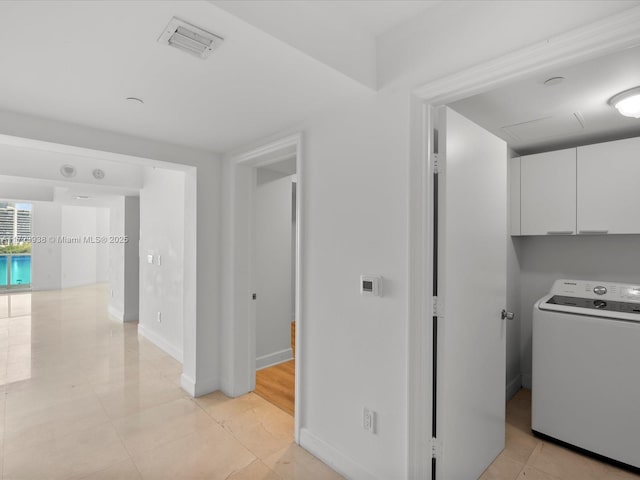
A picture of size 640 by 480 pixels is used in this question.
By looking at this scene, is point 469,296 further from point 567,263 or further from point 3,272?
point 3,272

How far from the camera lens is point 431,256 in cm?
174

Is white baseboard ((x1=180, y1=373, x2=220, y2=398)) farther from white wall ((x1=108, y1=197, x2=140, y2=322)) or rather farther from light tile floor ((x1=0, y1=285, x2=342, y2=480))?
white wall ((x1=108, y1=197, x2=140, y2=322))

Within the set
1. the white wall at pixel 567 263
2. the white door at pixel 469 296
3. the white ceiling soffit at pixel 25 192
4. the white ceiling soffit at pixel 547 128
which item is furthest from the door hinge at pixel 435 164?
the white ceiling soffit at pixel 25 192

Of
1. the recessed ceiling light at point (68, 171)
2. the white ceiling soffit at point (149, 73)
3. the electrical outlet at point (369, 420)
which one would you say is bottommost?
the electrical outlet at point (369, 420)

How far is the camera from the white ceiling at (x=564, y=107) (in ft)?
5.94

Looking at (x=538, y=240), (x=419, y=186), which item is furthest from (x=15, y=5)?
(x=538, y=240)

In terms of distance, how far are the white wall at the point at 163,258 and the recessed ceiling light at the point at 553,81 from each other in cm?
350

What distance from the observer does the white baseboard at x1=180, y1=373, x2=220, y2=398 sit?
311 centimetres

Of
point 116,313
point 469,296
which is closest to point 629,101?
point 469,296

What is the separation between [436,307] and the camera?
1.76 metres

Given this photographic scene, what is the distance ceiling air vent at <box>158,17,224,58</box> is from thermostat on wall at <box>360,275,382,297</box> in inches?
53.8

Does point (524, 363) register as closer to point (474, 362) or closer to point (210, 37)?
point (474, 362)

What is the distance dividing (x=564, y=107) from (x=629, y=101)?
341 mm

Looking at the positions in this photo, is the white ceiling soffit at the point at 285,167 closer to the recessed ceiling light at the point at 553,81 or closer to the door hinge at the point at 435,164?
the door hinge at the point at 435,164
